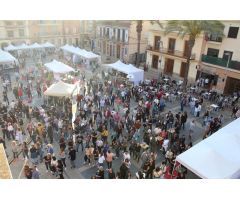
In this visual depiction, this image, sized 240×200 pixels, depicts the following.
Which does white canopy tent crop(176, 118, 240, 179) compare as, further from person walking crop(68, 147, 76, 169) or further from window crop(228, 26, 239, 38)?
window crop(228, 26, 239, 38)

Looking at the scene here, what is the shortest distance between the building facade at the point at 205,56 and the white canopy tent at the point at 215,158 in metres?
13.2

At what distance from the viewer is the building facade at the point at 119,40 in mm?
34219

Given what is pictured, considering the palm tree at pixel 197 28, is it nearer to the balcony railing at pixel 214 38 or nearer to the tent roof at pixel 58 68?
the balcony railing at pixel 214 38

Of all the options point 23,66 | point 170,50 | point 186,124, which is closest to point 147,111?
point 186,124

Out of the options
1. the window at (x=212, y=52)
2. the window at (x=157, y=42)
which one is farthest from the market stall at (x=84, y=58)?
the window at (x=212, y=52)

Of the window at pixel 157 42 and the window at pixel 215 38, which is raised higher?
the window at pixel 215 38

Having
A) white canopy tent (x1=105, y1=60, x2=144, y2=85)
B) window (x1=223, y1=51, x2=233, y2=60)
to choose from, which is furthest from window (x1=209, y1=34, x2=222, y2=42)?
white canopy tent (x1=105, y1=60, x2=144, y2=85)

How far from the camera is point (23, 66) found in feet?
92.8

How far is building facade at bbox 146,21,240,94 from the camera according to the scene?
22141mm

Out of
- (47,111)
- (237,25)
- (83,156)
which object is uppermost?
(237,25)

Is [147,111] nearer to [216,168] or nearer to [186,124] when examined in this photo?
[186,124]

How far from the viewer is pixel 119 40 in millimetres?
35719

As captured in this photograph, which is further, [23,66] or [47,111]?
[23,66]
